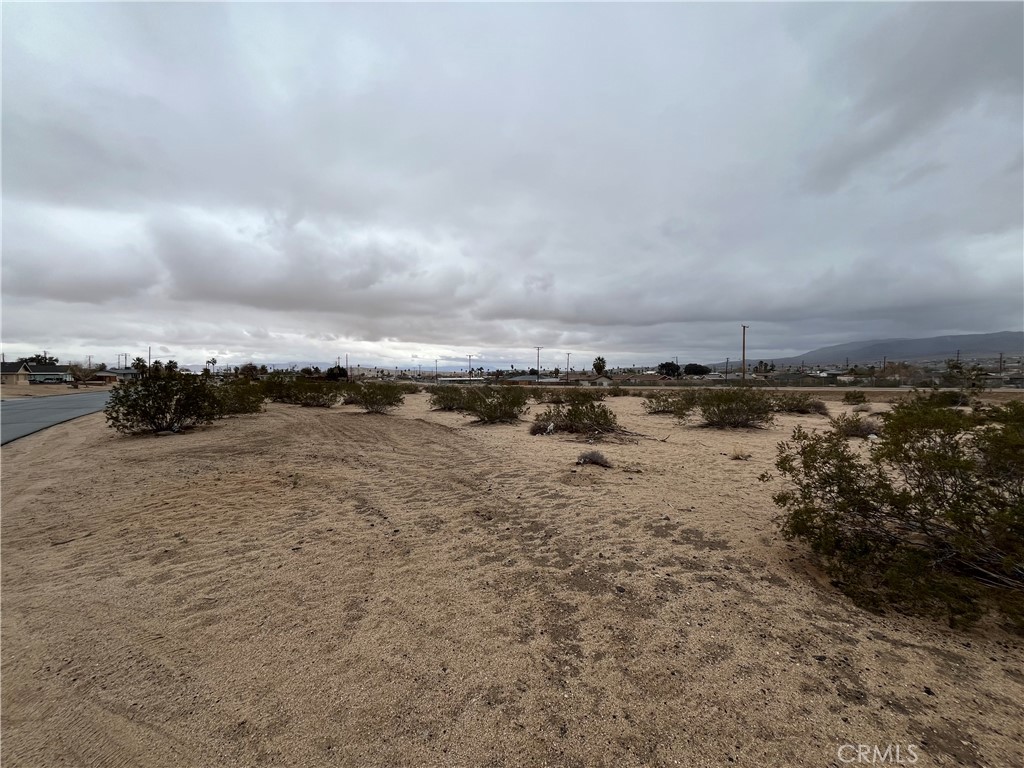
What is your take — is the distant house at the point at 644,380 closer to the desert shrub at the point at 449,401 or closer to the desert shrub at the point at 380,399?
the desert shrub at the point at 449,401

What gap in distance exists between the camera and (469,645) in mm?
2734

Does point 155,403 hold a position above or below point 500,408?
above

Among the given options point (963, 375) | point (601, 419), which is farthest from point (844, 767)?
point (963, 375)

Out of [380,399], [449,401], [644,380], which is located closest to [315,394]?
[380,399]

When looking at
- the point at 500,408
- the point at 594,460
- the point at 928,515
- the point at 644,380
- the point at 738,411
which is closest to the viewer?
the point at 928,515

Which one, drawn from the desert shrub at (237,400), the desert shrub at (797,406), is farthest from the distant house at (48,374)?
the desert shrub at (797,406)

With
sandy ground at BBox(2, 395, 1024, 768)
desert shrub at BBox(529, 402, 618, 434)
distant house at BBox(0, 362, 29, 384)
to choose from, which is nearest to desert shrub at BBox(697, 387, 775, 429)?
desert shrub at BBox(529, 402, 618, 434)

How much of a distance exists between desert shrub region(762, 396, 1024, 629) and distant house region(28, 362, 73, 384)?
102561 millimetres

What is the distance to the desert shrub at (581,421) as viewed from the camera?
11375 millimetres

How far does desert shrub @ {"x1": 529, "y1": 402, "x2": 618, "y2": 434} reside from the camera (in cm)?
1138

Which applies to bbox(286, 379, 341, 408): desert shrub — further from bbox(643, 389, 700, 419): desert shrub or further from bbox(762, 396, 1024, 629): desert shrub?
bbox(762, 396, 1024, 629): desert shrub

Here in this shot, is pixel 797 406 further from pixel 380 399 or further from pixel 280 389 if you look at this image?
pixel 280 389

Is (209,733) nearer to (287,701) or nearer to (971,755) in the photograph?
(287,701)

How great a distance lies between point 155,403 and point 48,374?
99.0 metres
